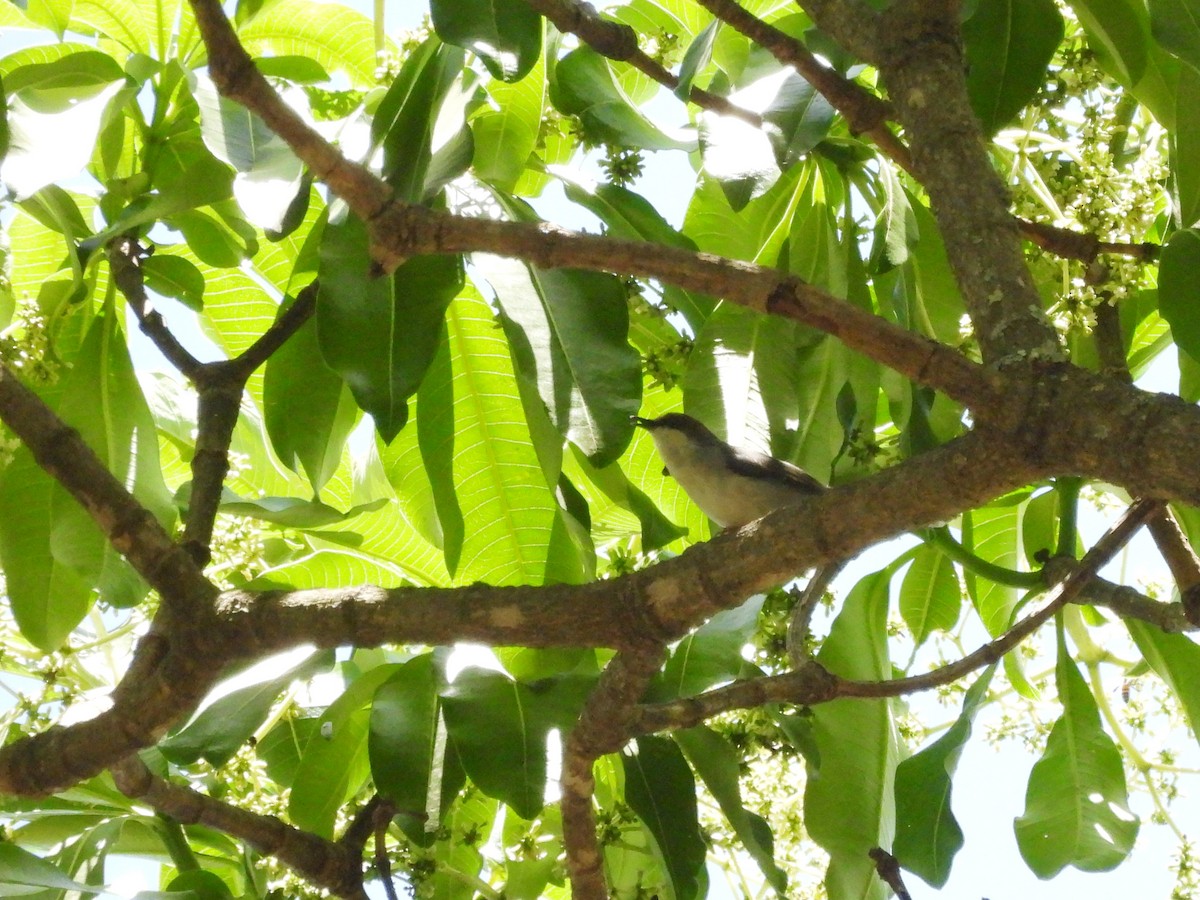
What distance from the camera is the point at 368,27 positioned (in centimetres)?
215

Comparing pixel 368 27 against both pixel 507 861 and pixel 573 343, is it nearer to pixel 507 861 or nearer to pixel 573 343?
pixel 573 343

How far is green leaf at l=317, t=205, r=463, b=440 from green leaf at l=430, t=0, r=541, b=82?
26 cm

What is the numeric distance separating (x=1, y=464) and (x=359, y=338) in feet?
1.99

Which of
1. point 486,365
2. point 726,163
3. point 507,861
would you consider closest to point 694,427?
point 486,365

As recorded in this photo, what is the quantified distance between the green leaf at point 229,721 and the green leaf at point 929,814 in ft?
2.67

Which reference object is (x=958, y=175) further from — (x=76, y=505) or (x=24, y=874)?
(x=24, y=874)

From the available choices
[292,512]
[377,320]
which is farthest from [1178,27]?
[292,512]

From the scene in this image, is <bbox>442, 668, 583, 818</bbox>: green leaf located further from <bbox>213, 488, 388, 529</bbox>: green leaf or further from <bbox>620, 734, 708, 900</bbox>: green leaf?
<bbox>213, 488, 388, 529</bbox>: green leaf

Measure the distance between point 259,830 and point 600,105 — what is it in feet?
3.46

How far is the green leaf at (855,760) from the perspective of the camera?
1.67 metres

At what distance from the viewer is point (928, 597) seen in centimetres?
201

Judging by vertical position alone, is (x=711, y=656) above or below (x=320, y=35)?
below

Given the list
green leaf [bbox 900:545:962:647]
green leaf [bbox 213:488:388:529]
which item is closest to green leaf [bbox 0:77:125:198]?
green leaf [bbox 213:488:388:529]

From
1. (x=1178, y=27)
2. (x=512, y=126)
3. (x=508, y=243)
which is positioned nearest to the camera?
(x=508, y=243)
